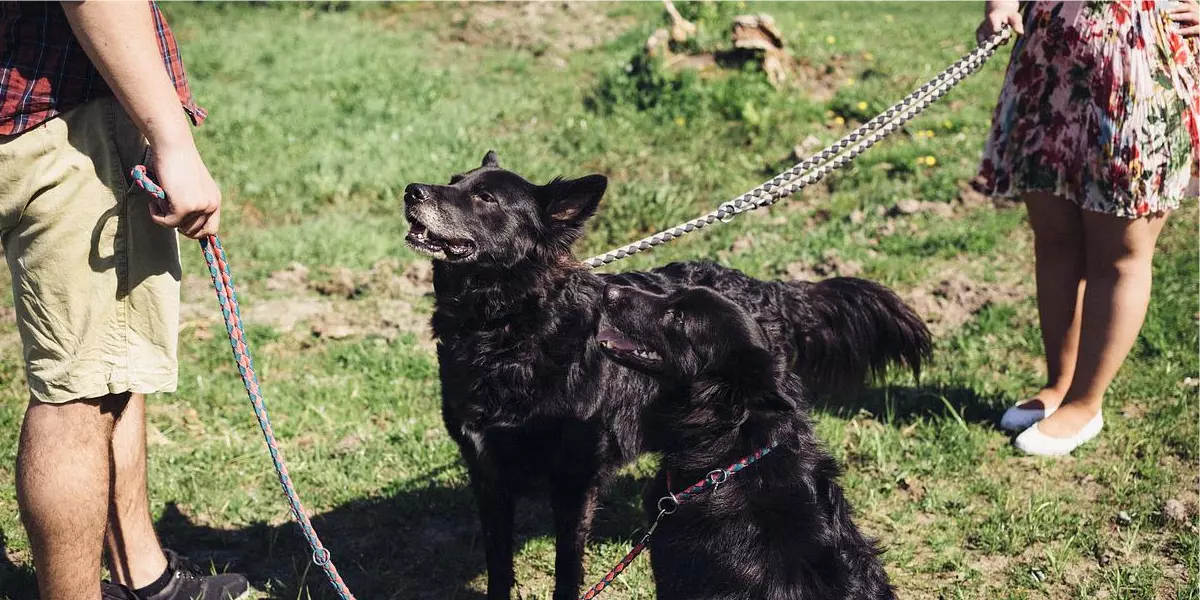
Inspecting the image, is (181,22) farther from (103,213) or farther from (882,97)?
(103,213)

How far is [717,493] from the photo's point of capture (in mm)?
2393

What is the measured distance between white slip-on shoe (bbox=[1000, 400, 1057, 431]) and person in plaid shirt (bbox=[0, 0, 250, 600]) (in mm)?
3354

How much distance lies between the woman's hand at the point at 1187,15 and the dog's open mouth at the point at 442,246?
273cm

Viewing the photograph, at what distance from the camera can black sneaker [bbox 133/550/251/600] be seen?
9.39 feet

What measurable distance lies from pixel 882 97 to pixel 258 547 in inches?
237

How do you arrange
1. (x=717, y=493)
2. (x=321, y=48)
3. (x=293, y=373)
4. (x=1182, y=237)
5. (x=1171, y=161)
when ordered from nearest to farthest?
(x=717, y=493) < (x=1171, y=161) < (x=293, y=373) < (x=1182, y=237) < (x=321, y=48)

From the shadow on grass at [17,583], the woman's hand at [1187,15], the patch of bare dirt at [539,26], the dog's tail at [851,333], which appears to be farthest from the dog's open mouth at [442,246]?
the patch of bare dirt at [539,26]

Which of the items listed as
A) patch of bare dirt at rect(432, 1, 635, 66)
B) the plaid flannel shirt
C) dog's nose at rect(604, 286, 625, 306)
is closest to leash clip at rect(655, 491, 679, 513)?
dog's nose at rect(604, 286, 625, 306)

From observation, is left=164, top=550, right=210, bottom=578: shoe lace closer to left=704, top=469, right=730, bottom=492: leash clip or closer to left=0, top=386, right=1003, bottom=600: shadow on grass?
left=0, top=386, right=1003, bottom=600: shadow on grass

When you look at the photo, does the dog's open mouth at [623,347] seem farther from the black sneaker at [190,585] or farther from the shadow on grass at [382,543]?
the black sneaker at [190,585]

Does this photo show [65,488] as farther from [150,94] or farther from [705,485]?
[705,485]

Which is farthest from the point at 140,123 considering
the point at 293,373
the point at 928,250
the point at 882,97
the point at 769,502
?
the point at 882,97

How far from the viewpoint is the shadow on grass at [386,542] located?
3215 millimetres

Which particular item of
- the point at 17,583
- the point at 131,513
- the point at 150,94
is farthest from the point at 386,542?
the point at 150,94
